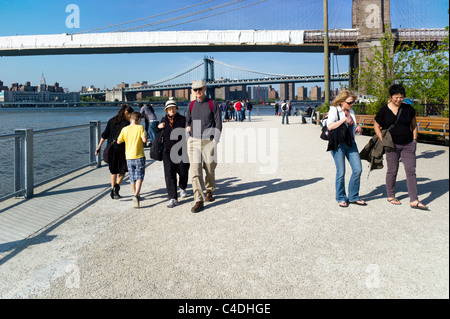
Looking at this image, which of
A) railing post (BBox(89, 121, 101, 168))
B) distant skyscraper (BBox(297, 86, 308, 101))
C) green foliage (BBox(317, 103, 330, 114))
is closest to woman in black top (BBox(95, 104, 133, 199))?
railing post (BBox(89, 121, 101, 168))

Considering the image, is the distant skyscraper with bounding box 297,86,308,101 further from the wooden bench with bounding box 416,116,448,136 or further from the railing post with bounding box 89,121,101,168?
the railing post with bounding box 89,121,101,168

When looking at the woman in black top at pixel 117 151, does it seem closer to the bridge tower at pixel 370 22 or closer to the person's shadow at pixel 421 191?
the person's shadow at pixel 421 191

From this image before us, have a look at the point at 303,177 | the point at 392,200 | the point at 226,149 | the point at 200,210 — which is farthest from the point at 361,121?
the point at 200,210

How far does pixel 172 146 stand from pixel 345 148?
226 centimetres

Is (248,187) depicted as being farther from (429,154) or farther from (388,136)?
(429,154)

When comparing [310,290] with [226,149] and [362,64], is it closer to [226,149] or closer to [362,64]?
[226,149]

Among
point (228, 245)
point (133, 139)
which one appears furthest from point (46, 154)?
point (228, 245)

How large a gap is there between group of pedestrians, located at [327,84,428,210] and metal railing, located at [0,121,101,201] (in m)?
4.27

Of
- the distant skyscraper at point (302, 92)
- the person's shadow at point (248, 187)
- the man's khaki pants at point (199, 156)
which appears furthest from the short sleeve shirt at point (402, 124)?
the distant skyscraper at point (302, 92)

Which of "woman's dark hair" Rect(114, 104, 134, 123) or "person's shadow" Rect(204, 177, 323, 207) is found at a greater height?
"woman's dark hair" Rect(114, 104, 134, 123)

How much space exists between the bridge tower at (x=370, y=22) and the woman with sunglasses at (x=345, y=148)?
3843 centimetres

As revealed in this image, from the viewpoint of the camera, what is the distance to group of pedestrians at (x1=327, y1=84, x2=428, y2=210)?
486 centimetres

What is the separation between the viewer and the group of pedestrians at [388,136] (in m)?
4.86

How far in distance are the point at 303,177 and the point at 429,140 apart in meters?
7.08
